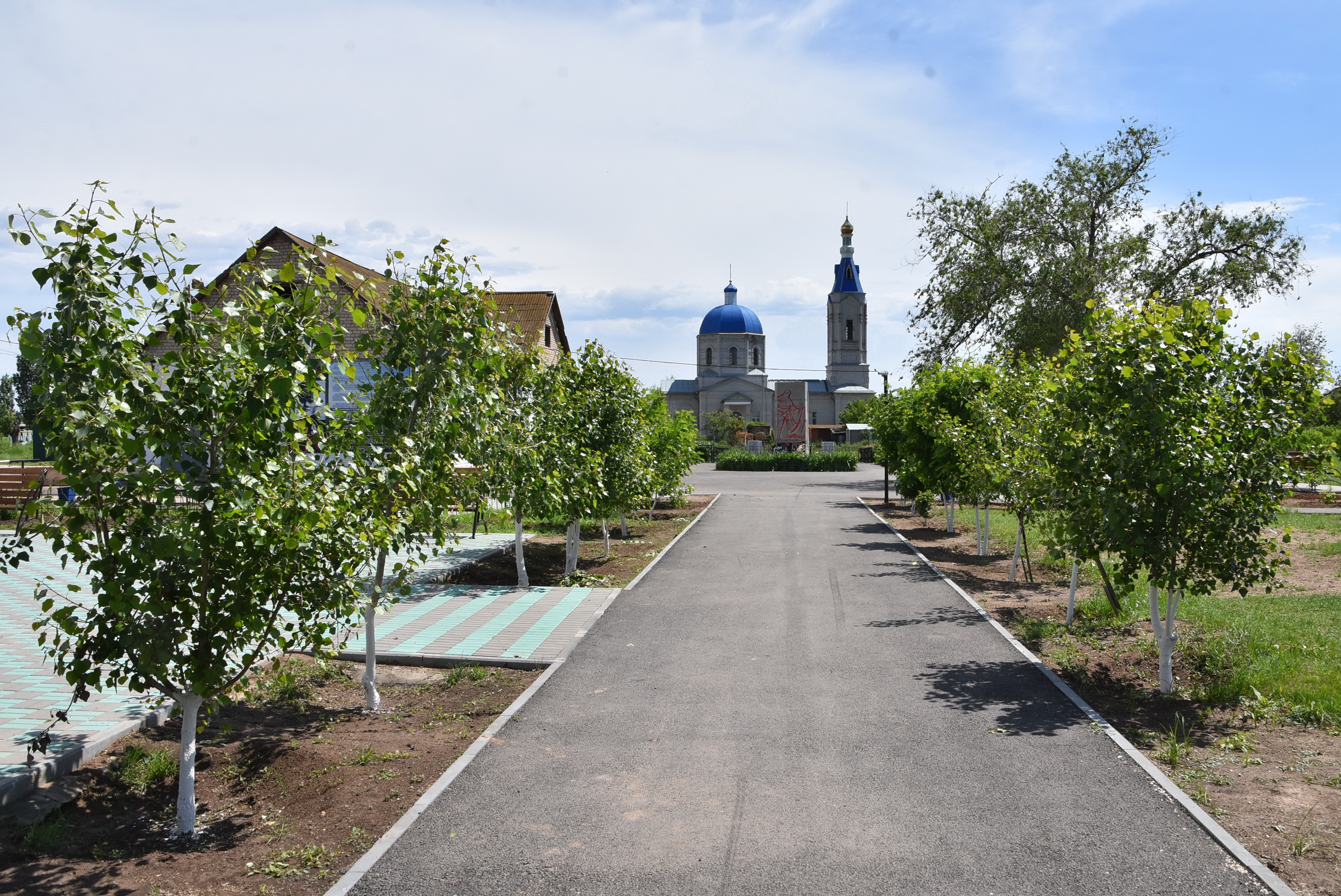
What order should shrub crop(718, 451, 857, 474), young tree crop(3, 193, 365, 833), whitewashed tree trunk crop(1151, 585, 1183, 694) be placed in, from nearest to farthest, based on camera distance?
young tree crop(3, 193, 365, 833), whitewashed tree trunk crop(1151, 585, 1183, 694), shrub crop(718, 451, 857, 474)

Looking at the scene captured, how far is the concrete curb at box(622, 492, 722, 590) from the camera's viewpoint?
12.8 meters

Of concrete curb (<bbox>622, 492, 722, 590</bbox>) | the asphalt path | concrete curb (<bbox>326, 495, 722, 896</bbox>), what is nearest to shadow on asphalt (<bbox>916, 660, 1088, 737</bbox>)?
the asphalt path

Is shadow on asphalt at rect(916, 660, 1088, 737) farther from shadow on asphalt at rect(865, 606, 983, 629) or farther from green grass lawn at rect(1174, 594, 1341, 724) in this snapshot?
shadow on asphalt at rect(865, 606, 983, 629)

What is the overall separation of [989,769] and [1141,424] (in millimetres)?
3355

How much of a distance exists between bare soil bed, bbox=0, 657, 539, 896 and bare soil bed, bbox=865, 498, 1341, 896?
483 centimetres

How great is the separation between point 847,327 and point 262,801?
303 ft

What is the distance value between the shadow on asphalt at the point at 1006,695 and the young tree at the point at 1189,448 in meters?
1.18

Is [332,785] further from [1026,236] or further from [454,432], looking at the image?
[1026,236]

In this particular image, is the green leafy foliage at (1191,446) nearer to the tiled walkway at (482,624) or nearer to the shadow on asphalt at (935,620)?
the shadow on asphalt at (935,620)

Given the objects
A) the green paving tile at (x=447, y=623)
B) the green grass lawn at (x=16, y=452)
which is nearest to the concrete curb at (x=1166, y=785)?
the green paving tile at (x=447, y=623)

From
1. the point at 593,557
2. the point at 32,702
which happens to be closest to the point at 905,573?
the point at 593,557

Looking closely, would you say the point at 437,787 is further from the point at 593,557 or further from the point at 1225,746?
the point at 593,557

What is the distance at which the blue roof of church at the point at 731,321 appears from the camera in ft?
284

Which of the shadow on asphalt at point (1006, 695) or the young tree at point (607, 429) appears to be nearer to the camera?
the shadow on asphalt at point (1006, 695)
